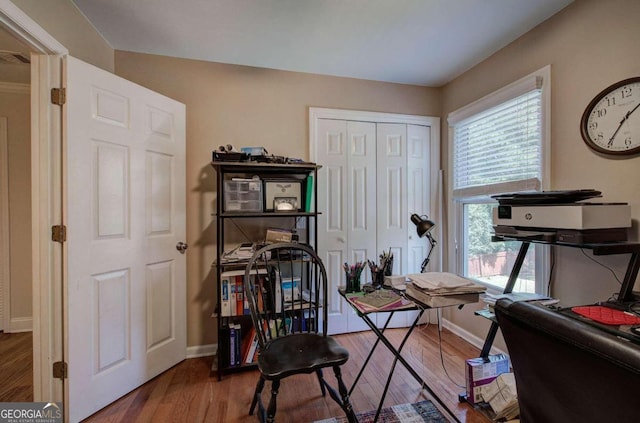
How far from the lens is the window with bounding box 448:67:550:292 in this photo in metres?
1.94

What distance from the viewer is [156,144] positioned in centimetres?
200

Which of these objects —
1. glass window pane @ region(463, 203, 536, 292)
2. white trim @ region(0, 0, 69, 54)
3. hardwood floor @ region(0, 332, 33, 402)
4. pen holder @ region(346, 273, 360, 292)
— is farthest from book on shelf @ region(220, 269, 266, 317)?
glass window pane @ region(463, 203, 536, 292)

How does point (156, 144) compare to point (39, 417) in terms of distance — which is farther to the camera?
point (156, 144)

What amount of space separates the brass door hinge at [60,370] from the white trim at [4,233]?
78.5 inches

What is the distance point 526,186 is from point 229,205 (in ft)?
7.14

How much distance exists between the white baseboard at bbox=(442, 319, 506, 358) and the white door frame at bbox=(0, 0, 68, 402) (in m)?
2.98

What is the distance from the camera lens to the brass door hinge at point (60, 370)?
156 cm

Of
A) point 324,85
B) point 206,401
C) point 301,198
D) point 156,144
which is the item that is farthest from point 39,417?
point 324,85

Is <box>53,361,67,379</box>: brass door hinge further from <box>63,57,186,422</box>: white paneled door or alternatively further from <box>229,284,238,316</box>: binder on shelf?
<box>229,284,238,316</box>: binder on shelf

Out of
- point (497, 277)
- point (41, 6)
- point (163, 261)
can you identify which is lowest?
point (497, 277)

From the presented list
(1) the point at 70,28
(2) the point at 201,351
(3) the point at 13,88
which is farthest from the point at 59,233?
(3) the point at 13,88

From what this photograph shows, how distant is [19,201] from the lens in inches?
110

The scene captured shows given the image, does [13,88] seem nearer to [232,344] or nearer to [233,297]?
[233,297]

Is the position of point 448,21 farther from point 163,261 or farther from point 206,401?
point 206,401
